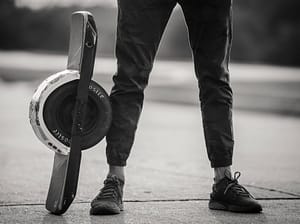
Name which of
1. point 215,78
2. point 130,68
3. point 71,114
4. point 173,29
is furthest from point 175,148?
point 173,29

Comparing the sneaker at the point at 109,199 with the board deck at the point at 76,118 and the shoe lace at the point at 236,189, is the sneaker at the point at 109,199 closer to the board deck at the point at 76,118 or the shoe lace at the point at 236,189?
the board deck at the point at 76,118

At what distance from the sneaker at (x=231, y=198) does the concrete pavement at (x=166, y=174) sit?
0.19ft

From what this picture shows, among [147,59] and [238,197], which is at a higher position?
[147,59]

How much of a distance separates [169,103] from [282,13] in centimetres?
2414

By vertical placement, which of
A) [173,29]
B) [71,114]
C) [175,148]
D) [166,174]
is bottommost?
[173,29]

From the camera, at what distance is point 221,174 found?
161 inches

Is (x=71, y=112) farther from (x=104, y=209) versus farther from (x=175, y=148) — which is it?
(x=175, y=148)

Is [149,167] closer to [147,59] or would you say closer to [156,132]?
[147,59]

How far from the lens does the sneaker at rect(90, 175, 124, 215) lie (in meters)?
3.75

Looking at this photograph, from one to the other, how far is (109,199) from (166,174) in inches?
63.7

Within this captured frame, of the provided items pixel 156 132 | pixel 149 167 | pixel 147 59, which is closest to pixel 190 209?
pixel 147 59

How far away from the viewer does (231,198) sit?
3.97m

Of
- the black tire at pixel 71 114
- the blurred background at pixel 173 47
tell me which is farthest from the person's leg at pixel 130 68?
the blurred background at pixel 173 47

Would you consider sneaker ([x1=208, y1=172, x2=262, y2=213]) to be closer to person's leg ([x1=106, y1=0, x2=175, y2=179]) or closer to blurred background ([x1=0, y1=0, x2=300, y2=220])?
blurred background ([x1=0, y1=0, x2=300, y2=220])
